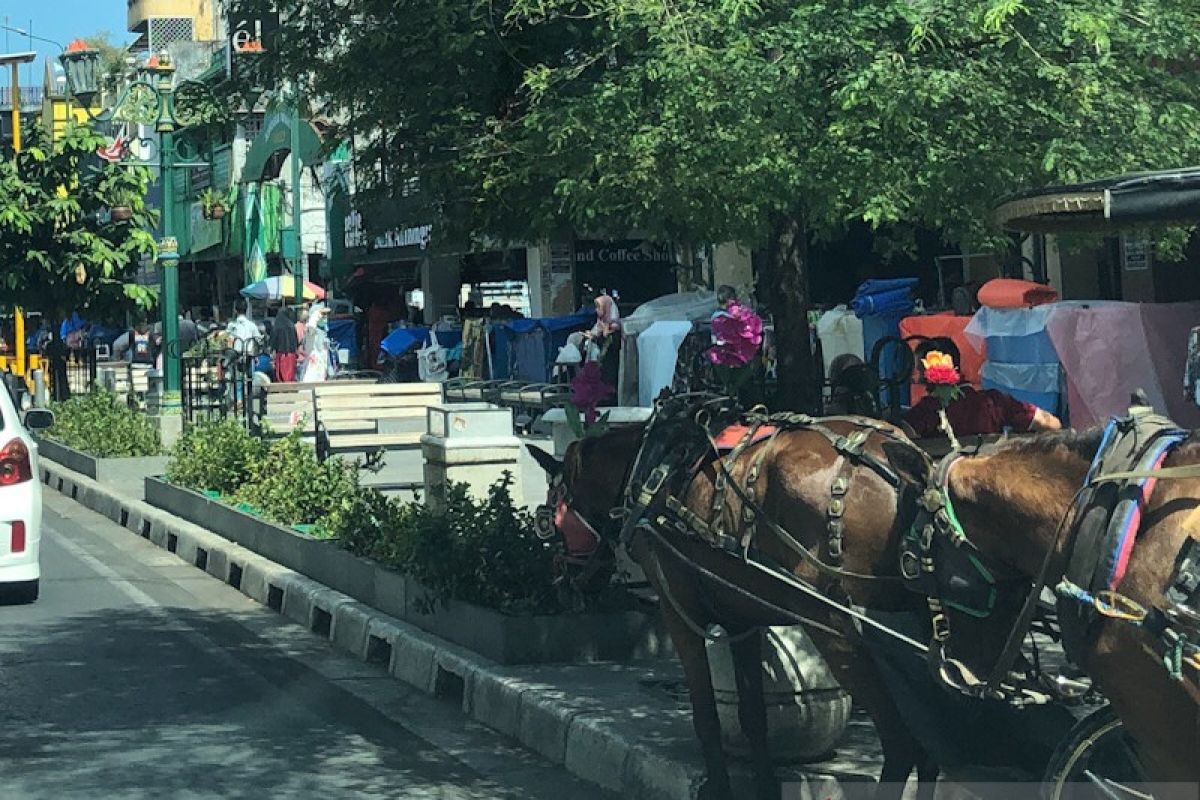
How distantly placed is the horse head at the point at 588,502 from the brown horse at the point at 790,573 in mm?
77

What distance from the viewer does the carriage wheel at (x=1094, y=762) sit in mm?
4543

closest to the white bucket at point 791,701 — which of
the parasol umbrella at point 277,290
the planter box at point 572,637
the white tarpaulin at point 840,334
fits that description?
the planter box at point 572,637

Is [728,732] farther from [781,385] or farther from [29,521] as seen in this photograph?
[29,521]

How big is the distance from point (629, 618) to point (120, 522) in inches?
392

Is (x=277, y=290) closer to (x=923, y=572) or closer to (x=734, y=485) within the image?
(x=734, y=485)

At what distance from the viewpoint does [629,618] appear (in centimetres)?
834

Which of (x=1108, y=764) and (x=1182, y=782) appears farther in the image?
(x=1108, y=764)

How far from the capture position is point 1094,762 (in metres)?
4.59

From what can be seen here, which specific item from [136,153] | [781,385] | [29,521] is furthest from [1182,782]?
[136,153]

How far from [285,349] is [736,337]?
2240 cm

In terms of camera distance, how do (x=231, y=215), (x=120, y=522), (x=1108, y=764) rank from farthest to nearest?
1. (x=231, y=215)
2. (x=120, y=522)
3. (x=1108, y=764)

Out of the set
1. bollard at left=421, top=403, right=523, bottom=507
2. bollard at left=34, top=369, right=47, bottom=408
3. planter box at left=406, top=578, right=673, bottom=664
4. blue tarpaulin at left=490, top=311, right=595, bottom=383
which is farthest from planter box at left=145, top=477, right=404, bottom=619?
bollard at left=34, top=369, right=47, bottom=408

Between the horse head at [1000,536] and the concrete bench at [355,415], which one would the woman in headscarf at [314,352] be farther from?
the horse head at [1000,536]

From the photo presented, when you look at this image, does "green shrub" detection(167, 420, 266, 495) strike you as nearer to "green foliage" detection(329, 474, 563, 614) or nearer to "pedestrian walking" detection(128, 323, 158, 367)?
"green foliage" detection(329, 474, 563, 614)
